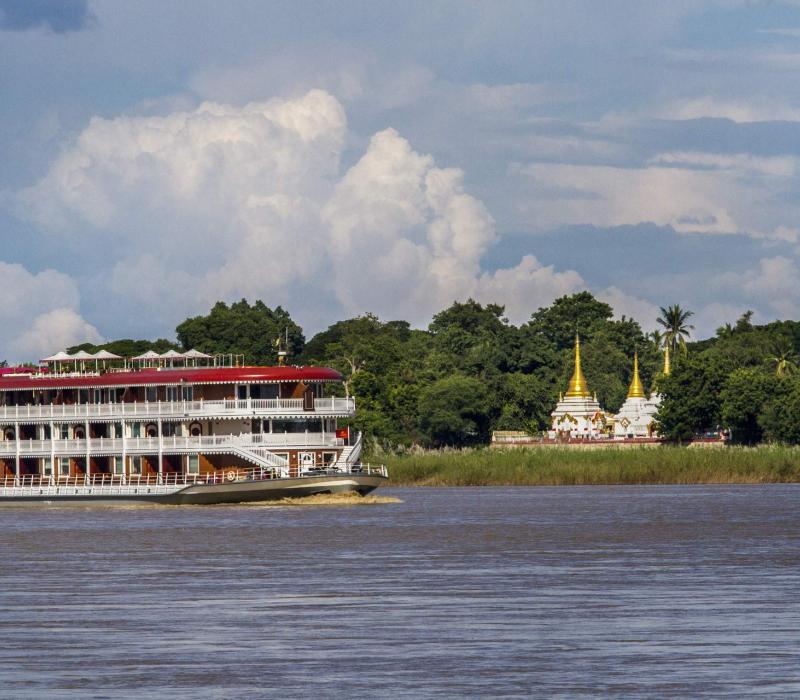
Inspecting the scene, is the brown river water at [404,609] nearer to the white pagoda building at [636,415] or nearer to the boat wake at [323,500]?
the boat wake at [323,500]

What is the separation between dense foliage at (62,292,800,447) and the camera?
119375 mm

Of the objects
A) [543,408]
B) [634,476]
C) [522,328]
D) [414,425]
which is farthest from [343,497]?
[522,328]

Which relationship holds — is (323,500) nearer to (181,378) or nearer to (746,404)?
(181,378)

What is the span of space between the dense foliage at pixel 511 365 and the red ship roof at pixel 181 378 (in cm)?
4529

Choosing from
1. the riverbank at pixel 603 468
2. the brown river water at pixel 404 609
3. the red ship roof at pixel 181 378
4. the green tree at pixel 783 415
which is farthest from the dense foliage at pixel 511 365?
the brown river water at pixel 404 609

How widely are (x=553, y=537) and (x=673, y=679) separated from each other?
27479 mm

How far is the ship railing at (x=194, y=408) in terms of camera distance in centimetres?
6794

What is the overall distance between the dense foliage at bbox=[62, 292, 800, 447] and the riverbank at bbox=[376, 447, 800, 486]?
19468 millimetres

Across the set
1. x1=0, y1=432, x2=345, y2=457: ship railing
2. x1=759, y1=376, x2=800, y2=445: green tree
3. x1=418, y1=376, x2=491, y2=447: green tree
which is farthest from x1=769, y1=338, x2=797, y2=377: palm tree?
x1=0, y1=432, x2=345, y2=457: ship railing

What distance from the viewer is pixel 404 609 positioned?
32.1 m

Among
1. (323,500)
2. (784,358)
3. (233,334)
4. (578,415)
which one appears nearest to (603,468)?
(323,500)

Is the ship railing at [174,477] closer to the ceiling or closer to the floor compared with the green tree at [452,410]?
closer to the floor

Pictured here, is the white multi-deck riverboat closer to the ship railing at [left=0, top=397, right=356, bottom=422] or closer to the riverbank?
the ship railing at [left=0, top=397, right=356, bottom=422]

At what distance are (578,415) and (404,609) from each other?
353 feet
